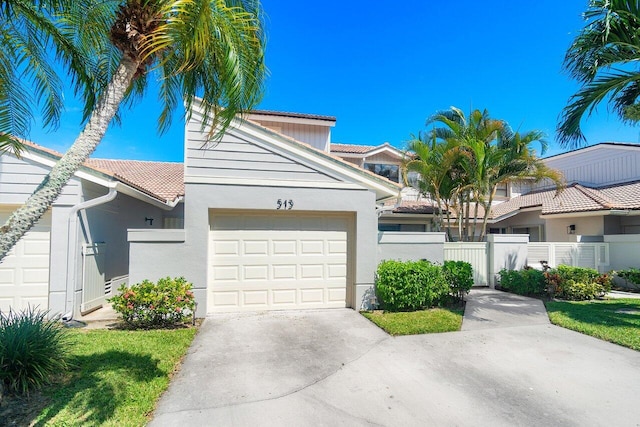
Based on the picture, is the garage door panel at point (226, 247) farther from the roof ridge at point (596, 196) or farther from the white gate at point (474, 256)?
the roof ridge at point (596, 196)

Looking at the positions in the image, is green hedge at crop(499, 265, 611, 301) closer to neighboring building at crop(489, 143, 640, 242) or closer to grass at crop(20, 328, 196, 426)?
neighboring building at crop(489, 143, 640, 242)

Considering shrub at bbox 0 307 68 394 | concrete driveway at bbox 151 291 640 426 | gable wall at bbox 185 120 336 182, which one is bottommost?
concrete driveway at bbox 151 291 640 426

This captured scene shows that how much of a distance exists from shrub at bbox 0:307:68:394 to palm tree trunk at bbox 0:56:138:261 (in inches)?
69.5

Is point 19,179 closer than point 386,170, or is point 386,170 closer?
point 19,179

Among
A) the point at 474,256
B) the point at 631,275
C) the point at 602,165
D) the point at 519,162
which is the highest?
the point at 602,165

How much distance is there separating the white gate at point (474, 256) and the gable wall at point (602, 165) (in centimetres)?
1085

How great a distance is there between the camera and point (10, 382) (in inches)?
159

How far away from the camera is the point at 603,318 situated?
26.6 ft

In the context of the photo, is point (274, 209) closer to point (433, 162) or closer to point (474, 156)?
point (433, 162)

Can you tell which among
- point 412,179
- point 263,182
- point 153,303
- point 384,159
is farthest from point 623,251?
point 153,303

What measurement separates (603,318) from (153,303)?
33.9ft

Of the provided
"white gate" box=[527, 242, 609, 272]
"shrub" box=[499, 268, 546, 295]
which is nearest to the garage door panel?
"shrub" box=[499, 268, 546, 295]

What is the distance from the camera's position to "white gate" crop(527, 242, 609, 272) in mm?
13234

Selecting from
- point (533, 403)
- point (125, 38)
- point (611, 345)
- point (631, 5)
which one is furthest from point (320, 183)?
point (631, 5)
